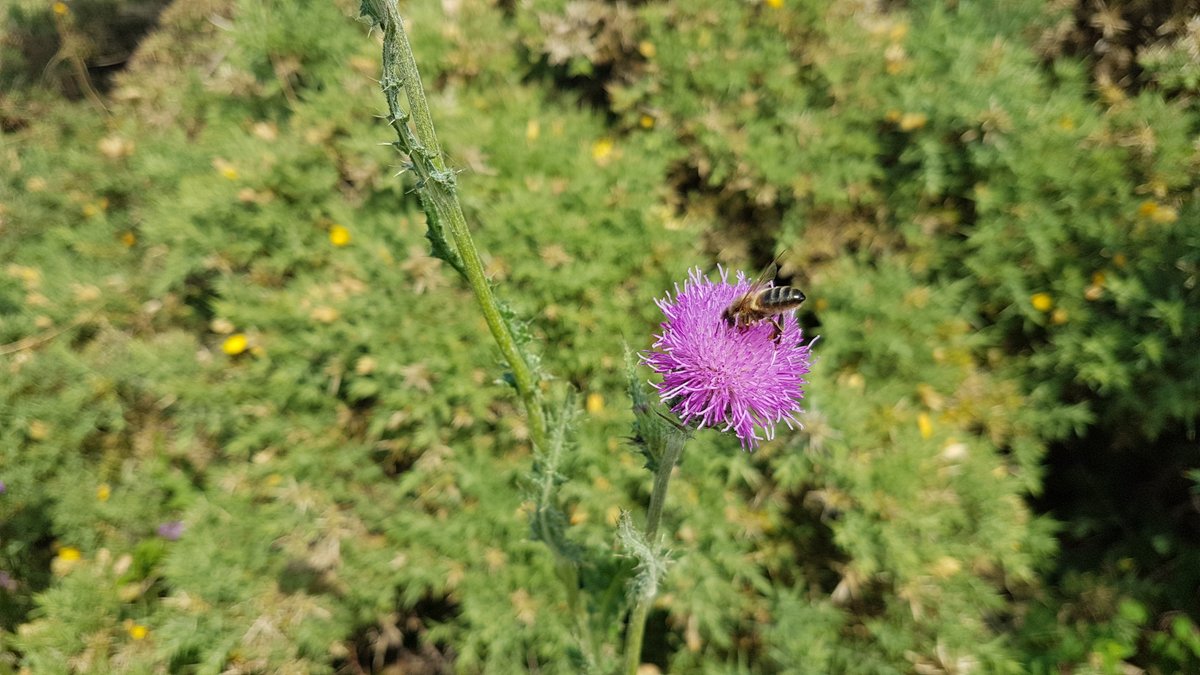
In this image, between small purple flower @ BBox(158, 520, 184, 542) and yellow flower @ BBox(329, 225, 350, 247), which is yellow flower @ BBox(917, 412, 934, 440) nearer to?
yellow flower @ BBox(329, 225, 350, 247)

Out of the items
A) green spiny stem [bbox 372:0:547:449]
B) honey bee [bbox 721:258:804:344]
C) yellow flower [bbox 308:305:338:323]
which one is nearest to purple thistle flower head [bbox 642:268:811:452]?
honey bee [bbox 721:258:804:344]

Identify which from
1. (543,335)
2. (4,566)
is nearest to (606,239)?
(543,335)

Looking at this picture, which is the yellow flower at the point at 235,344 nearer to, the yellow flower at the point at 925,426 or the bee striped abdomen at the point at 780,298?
the bee striped abdomen at the point at 780,298

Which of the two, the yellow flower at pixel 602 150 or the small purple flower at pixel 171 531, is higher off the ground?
the yellow flower at pixel 602 150

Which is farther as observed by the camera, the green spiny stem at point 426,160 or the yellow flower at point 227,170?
the yellow flower at point 227,170

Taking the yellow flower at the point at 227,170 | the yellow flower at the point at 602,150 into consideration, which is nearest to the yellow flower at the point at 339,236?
the yellow flower at the point at 227,170
